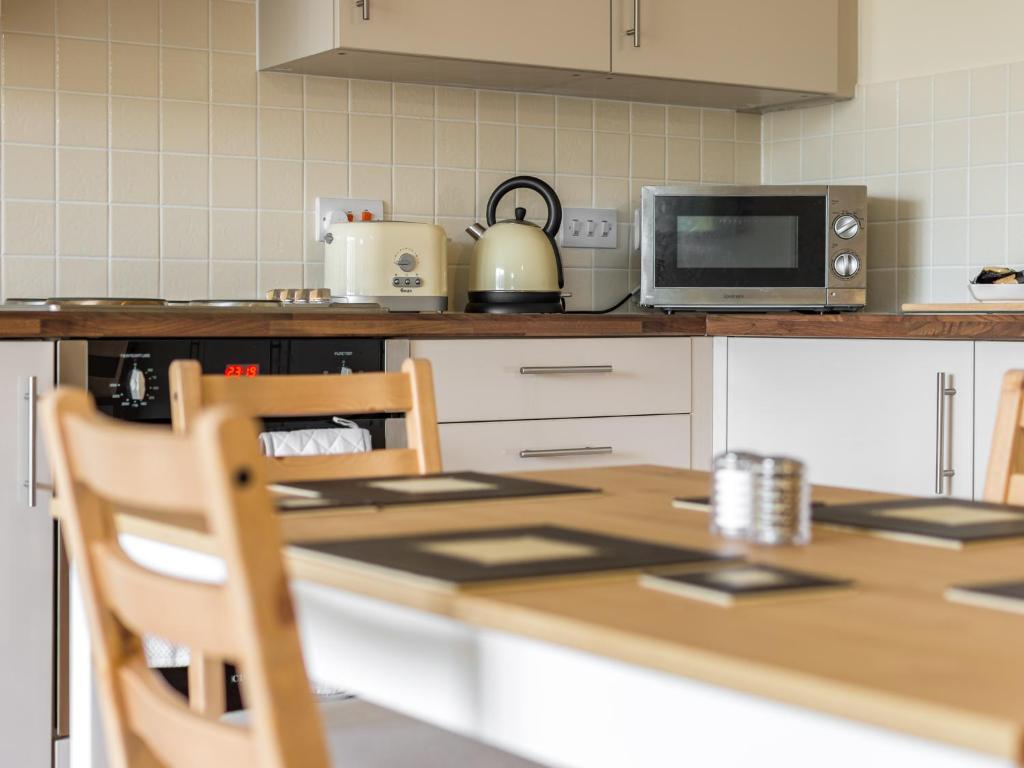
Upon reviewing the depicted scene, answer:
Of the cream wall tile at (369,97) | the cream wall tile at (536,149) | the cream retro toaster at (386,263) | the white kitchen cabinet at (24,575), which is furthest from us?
the cream wall tile at (536,149)

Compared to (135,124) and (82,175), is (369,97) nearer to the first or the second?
(135,124)

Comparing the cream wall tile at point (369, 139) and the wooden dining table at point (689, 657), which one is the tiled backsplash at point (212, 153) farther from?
the wooden dining table at point (689, 657)

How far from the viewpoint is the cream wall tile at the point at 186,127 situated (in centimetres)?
305

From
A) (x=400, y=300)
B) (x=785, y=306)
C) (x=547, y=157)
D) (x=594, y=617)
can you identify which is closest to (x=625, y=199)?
(x=547, y=157)

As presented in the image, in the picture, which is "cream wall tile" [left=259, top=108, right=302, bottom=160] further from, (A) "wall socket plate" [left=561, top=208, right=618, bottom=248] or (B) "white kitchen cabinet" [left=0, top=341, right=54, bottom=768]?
(B) "white kitchen cabinet" [left=0, top=341, right=54, bottom=768]

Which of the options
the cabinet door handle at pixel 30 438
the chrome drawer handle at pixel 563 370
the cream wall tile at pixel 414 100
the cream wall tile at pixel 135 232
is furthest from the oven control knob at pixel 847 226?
the cabinet door handle at pixel 30 438

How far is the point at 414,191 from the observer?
334 cm

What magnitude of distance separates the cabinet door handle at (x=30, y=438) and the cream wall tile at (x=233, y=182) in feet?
2.92

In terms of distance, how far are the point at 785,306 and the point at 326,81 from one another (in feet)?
3.85

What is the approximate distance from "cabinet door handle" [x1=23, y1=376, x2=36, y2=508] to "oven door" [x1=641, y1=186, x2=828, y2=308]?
1491mm

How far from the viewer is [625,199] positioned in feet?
12.0

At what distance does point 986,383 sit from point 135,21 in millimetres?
1874

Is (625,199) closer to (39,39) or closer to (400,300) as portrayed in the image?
(400,300)

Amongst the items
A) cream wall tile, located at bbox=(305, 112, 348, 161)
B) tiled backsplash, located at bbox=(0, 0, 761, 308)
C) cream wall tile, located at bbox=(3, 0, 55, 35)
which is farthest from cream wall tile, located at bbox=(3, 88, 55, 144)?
cream wall tile, located at bbox=(305, 112, 348, 161)
